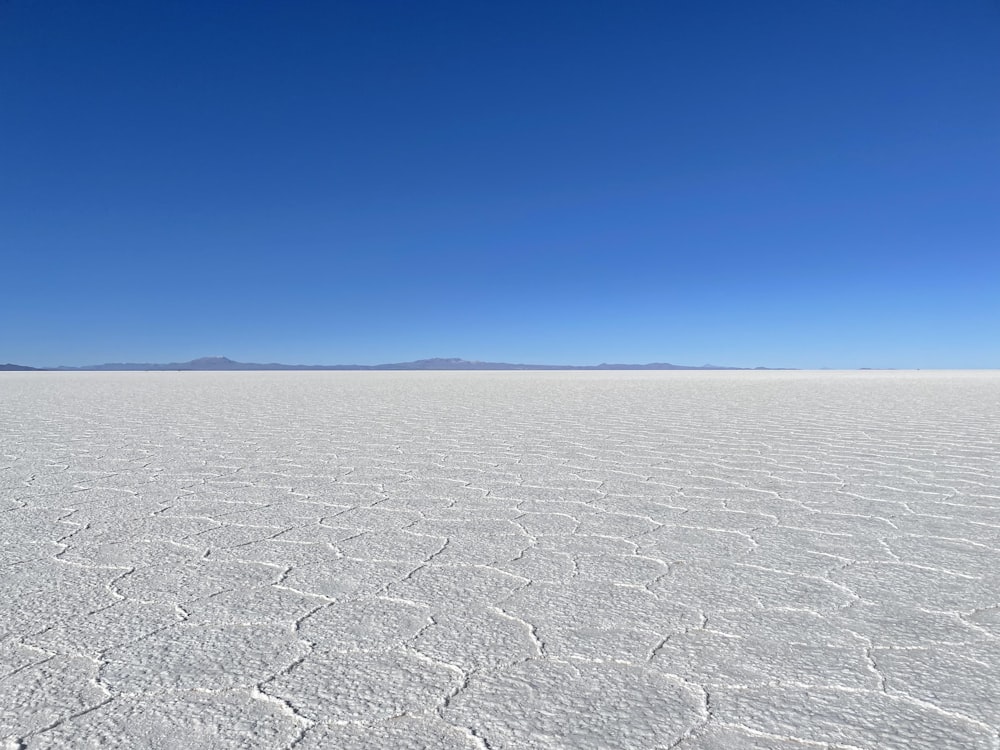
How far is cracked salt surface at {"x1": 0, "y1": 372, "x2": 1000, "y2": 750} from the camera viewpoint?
112cm

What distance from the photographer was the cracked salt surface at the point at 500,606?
3.69 feet

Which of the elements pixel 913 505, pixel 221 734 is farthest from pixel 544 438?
pixel 221 734

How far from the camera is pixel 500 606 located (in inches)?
64.9

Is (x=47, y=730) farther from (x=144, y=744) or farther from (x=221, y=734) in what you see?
(x=221, y=734)

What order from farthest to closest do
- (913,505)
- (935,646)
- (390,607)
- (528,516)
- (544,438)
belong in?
(544,438) → (913,505) → (528,516) → (390,607) → (935,646)

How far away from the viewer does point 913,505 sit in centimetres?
280

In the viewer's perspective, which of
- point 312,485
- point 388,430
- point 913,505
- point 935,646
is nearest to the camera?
point 935,646

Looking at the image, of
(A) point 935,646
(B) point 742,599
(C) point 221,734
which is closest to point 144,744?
(C) point 221,734

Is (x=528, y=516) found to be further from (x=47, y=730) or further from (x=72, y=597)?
(x=47, y=730)

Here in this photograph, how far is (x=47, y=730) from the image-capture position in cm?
108

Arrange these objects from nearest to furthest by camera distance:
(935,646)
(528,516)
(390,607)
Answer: (935,646) < (390,607) < (528,516)

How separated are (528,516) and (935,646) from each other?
146 centimetres

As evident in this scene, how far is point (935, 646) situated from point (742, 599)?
1.36 feet

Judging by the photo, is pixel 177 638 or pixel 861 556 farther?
pixel 861 556
